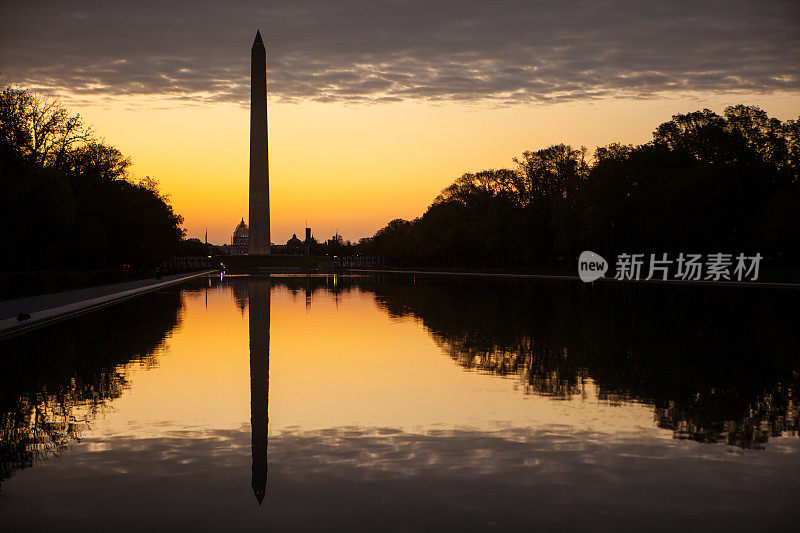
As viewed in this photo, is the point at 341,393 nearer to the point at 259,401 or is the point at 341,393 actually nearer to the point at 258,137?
the point at 259,401

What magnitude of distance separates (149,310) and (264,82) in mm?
73067

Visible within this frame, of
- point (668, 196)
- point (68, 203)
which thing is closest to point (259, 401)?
point (68, 203)

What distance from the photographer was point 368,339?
2059 cm

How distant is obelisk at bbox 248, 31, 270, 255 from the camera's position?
329 feet

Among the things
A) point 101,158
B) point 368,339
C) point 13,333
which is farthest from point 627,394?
point 101,158

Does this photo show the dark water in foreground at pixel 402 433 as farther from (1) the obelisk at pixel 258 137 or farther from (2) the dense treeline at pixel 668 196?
(1) the obelisk at pixel 258 137

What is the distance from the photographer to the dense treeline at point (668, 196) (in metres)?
66.4

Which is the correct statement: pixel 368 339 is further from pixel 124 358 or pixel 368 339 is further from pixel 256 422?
pixel 256 422

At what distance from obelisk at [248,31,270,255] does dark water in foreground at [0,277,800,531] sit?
274 feet

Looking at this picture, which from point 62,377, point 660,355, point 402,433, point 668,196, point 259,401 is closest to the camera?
point 402,433

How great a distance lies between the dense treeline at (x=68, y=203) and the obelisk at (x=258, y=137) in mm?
16262

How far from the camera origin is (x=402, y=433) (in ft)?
31.8

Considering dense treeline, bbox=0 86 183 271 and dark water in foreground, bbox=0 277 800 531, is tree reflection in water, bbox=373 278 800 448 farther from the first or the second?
dense treeline, bbox=0 86 183 271

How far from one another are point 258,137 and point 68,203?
5618 cm
